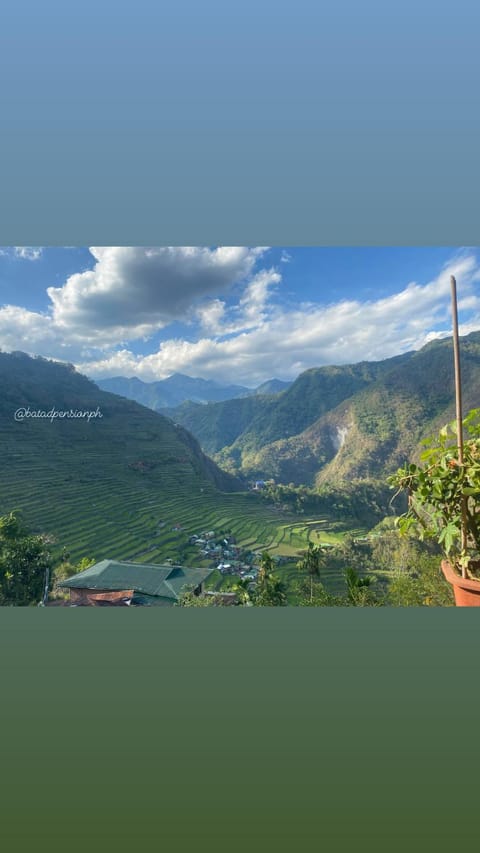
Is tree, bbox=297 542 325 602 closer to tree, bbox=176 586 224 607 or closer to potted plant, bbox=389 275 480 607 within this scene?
tree, bbox=176 586 224 607

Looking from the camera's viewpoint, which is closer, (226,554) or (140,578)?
(140,578)

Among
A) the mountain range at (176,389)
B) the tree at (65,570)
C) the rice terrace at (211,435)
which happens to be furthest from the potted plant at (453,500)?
the tree at (65,570)

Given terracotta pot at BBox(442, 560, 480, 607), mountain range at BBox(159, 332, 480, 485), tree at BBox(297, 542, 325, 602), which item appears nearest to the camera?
terracotta pot at BBox(442, 560, 480, 607)

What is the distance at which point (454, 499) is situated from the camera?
1.75 m

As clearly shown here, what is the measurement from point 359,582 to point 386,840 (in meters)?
2.29

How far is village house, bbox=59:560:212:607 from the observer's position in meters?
3.02

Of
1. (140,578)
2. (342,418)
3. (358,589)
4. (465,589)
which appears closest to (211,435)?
(342,418)

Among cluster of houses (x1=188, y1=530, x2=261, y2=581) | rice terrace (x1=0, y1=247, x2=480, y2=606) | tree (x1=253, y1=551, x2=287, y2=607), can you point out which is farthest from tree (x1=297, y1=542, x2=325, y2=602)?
cluster of houses (x1=188, y1=530, x2=261, y2=581)

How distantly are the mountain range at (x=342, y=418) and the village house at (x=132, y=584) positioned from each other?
43.7 inches

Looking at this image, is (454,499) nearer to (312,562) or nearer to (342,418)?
(312,562)

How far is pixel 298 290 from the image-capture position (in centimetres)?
350

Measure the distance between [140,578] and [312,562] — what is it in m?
1.40

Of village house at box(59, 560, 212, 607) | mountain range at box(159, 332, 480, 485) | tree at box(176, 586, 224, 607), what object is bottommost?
tree at box(176, 586, 224, 607)
